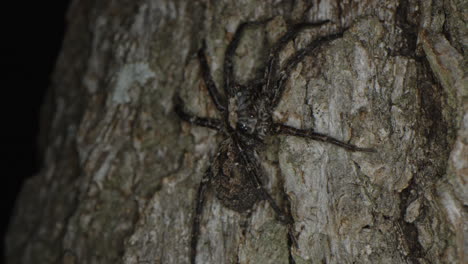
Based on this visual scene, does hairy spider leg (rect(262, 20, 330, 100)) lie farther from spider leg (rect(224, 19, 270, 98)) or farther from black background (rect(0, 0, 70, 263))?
black background (rect(0, 0, 70, 263))

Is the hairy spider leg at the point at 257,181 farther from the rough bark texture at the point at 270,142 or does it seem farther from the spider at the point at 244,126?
the rough bark texture at the point at 270,142

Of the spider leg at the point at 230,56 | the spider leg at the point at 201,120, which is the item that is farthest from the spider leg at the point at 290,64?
the spider leg at the point at 201,120

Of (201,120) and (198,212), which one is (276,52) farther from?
(198,212)

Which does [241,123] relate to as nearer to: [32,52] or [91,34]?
[91,34]

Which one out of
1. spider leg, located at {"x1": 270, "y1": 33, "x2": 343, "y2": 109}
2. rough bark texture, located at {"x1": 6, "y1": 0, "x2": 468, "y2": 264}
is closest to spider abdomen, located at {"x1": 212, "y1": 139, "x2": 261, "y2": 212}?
rough bark texture, located at {"x1": 6, "y1": 0, "x2": 468, "y2": 264}

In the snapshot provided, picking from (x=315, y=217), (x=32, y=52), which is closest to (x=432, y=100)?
(x=315, y=217)
